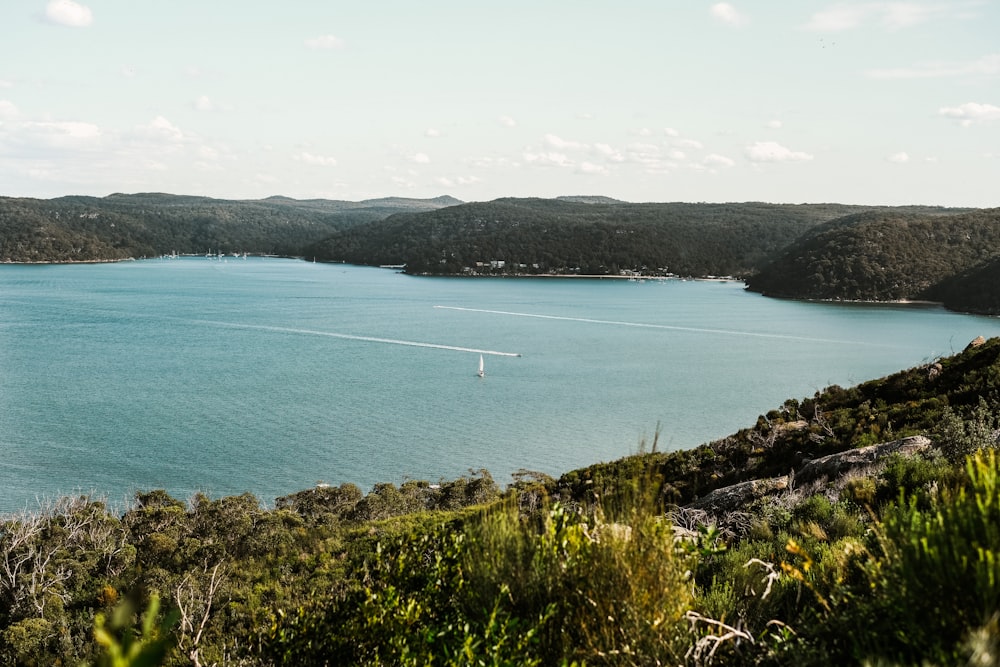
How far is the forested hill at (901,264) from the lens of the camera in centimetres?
9025

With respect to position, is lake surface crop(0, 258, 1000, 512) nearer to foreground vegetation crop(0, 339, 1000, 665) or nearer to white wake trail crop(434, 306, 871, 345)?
white wake trail crop(434, 306, 871, 345)

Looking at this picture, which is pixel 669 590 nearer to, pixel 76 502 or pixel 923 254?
pixel 76 502

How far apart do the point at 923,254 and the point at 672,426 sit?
7475 cm

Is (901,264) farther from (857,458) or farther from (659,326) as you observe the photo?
(857,458)

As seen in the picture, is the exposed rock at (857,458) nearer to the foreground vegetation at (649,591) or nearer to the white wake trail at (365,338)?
the foreground vegetation at (649,591)

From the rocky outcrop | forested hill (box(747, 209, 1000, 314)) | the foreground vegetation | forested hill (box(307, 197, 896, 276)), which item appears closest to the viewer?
the foreground vegetation

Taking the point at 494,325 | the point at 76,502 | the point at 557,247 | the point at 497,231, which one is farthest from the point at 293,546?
the point at 497,231

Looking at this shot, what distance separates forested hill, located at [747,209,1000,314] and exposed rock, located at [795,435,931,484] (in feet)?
269

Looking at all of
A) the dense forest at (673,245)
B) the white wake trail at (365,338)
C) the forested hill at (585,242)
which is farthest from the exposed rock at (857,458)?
the forested hill at (585,242)

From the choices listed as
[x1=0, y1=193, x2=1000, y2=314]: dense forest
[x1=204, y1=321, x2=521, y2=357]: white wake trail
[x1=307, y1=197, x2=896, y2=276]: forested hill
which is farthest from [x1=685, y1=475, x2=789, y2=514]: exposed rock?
[x1=307, y1=197, x2=896, y2=276]: forested hill

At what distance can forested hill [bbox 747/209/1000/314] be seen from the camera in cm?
9025

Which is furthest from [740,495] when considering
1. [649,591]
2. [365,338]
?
[365,338]

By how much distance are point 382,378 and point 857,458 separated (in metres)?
39.4

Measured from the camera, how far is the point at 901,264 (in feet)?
317
